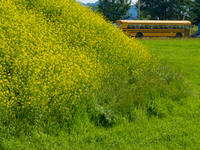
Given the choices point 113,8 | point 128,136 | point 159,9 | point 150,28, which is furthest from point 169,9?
point 128,136

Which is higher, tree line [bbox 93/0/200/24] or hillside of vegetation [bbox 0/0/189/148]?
tree line [bbox 93/0/200/24]

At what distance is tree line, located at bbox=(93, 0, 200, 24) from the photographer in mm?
46688

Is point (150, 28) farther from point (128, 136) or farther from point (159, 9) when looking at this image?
point (128, 136)

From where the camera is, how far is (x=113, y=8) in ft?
152

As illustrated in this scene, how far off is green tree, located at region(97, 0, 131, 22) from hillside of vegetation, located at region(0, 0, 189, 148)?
35863 mm

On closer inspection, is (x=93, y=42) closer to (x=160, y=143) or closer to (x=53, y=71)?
(x=53, y=71)

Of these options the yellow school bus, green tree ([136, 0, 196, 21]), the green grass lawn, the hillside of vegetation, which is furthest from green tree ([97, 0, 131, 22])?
the green grass lawn

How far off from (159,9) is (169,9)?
→ 2.72 m

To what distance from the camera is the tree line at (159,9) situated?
46688mm

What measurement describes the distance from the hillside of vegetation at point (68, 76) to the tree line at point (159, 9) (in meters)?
36.2

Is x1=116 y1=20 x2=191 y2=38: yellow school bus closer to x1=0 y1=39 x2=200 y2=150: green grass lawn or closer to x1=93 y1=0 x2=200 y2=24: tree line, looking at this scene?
x1=93 y1=0 x2=200 y2=24: tree line

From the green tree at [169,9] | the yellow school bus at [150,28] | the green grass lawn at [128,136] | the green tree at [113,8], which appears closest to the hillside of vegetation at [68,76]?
the green grass lawn at [128,136]

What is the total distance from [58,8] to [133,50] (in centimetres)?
352

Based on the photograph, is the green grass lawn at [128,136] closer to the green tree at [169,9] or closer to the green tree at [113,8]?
the green tree at [113,8]
